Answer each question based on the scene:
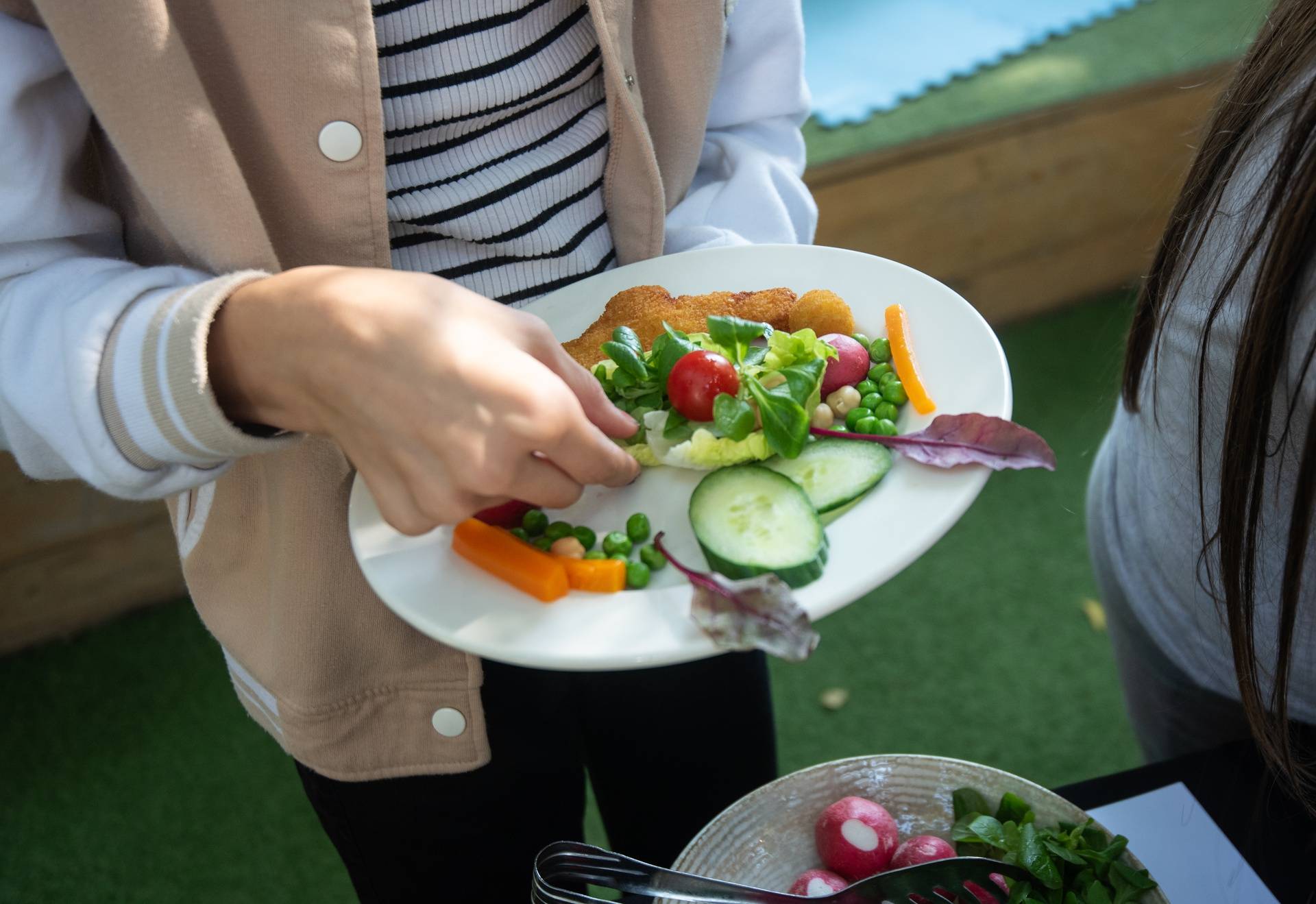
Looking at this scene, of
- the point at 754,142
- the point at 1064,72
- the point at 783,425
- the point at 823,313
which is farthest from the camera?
the point at 1064,72

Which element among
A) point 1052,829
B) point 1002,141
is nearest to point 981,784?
point 1052,829

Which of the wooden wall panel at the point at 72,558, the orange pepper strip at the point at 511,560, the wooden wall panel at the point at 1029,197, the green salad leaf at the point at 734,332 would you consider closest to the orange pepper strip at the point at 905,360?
the green salad leaf at the point at 734,332

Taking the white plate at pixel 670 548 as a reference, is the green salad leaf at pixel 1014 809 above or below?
below

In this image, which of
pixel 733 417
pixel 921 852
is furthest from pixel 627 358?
pixel 921 852

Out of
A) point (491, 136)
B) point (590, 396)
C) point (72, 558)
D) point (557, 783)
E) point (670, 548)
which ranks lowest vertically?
point (72, 558)

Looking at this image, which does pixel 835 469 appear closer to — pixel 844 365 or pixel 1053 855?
pixel 844 365

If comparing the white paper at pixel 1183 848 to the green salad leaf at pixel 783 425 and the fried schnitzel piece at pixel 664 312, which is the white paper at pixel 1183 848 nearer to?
the green salad leaf at pixel 783 425

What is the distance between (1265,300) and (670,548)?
0.44 metres

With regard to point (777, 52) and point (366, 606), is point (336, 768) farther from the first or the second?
point (777, 52)

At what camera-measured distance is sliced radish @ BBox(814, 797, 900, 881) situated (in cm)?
76

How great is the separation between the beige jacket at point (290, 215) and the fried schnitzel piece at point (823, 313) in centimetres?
15

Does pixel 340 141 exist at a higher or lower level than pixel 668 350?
higher

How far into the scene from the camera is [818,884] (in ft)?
2.48

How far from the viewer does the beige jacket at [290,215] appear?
668 mm
